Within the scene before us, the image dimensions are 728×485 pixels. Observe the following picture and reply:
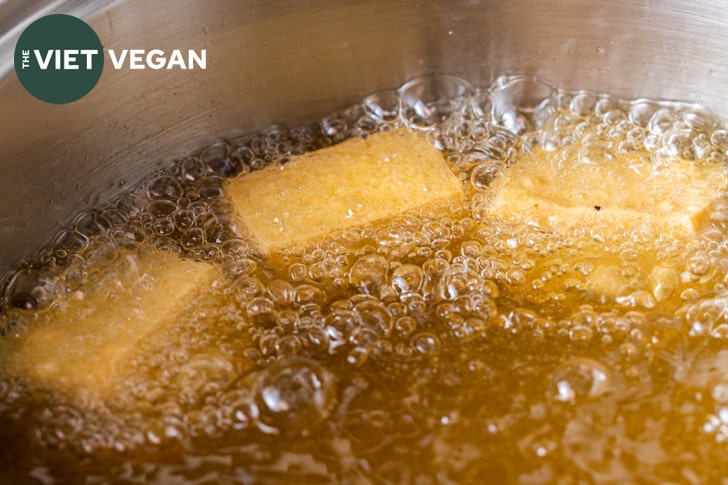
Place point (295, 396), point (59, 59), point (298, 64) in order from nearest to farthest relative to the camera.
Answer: point (295, 396) → point (59, 59) → point (298, 64)

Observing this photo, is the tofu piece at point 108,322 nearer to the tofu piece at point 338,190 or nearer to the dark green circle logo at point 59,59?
the tofu piece at point 338,190

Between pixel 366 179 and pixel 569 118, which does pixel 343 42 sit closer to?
pixel 366 179

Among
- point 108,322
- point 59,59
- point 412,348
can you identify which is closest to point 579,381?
point 412,348

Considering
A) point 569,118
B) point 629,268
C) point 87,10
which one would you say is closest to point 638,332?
point 629,268

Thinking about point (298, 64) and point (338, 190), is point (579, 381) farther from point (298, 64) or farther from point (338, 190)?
point (298, 64)

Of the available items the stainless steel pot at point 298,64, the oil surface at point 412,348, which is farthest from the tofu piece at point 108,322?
the stainless steel pot at point 298,64

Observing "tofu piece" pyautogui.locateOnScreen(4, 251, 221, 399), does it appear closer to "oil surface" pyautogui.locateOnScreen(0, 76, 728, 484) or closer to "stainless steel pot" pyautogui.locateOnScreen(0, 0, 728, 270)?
"oil surface" pyautogui.locateOnScreen(0, 76, 728, 484)

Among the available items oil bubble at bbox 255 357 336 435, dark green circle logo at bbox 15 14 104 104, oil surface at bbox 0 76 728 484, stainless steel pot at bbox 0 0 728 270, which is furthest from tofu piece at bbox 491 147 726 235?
dark green circle logo at bbox 15 14 104 104

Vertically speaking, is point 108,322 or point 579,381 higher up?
point 108,322
